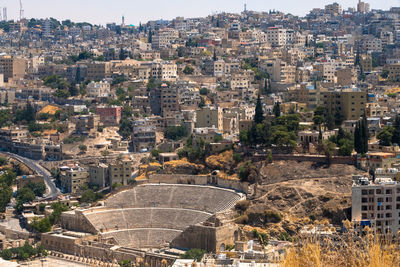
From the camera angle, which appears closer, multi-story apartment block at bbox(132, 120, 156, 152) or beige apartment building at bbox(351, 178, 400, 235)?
beige apartment building at bbox(351, 178, 400, 235)

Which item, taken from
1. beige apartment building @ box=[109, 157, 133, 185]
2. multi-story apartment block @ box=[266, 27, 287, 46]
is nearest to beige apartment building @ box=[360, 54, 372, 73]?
multi-story apartment block @ box=[266, 27, 287, 46]

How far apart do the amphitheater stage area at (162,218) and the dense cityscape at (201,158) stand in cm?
10

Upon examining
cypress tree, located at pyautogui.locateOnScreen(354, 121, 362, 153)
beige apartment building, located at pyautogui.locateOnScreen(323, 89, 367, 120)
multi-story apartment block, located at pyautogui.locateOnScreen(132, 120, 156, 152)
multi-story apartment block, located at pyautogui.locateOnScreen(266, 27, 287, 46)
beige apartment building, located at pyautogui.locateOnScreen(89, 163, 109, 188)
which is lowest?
beige apartment building, located at pyautogui.locateOnScreen(89, 163, 109, 188)

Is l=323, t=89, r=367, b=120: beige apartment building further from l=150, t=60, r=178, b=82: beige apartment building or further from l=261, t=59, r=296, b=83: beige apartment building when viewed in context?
l=150, t=60, r=178, b=82: beige apartment building

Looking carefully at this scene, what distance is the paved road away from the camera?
203 ft

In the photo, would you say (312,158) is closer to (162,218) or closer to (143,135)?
(162,218)

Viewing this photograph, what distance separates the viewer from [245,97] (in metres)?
80.9

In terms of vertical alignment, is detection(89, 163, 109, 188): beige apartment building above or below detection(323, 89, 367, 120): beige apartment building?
below

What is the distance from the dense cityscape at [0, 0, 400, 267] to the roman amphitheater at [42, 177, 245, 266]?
92 millimetres

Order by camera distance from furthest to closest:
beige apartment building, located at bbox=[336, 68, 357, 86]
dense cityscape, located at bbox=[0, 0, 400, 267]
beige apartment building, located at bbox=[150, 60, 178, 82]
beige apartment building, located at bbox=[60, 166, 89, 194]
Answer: beige apartment building, located at bbox=[150, 60, 178, 82], beige apartment building, located at bbox=[336, 68, 357, 86], beige apartment building, located at bbox=[60, 166, 89, 194], dense cityscape, located at bbox=[0, 0, 400, 267]

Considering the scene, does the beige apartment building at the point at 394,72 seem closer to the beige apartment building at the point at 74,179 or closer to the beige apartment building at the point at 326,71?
the beige apartment building at the point at 326,71

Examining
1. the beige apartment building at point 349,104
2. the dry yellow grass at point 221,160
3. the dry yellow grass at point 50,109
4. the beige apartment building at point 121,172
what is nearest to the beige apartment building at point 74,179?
the beige apartment building at point 121,172

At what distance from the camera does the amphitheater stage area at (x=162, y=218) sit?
45281 mm

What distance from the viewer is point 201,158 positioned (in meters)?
55.7
